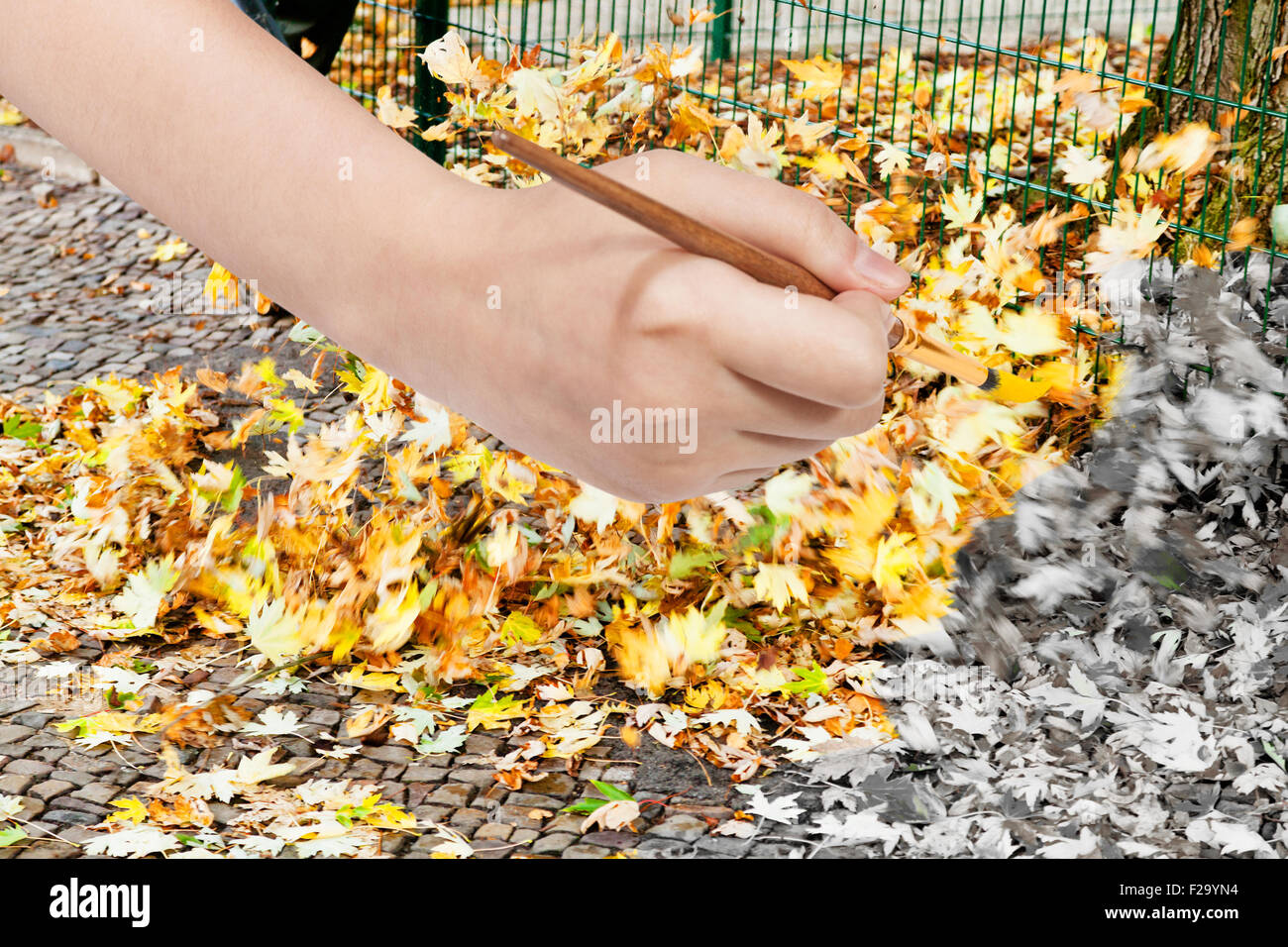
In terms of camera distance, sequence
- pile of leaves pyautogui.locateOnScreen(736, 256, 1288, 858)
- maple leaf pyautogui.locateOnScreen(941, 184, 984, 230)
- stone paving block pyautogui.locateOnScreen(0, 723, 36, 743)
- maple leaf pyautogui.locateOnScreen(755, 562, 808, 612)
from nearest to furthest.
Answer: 1. pile of leaves pyautogui.locateOnScreen(736, 256, 1288, 858)
2. stone paving block pyautogui.locateOnScreen(0, 723, 36, 743)
3. maple leaf pyautogui.locateOnScreen(755, 562, 808, 612)
4. maple leaf pyautogui.locateOnScreen(941, 184, 984, 230)

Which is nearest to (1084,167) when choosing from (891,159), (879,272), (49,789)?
(891,159)

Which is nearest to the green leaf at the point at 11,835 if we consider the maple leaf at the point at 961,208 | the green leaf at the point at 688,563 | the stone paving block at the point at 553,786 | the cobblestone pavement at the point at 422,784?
the cobblestone pavement at the point at 422,784

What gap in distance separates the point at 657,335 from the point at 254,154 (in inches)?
16.9

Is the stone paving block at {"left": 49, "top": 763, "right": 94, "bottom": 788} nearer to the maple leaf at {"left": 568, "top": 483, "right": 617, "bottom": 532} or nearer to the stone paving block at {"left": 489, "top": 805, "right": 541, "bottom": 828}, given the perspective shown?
the stone paving block at {"left": 489, "top": 805, "right": 541, "bottom": 828}

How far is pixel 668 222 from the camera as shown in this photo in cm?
102

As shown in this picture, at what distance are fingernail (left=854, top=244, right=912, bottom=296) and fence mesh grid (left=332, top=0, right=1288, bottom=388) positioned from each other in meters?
2.05

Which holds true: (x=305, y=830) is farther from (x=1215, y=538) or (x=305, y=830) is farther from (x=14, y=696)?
(x=1215, y=538)

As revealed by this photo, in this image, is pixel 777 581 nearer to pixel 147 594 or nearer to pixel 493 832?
pixel 493 832

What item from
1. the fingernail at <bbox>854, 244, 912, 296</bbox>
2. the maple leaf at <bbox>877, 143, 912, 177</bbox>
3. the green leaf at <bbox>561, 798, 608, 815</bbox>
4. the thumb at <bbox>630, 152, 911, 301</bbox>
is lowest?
the green leaf at <bbox>561, 798, 608, 815</bbox>

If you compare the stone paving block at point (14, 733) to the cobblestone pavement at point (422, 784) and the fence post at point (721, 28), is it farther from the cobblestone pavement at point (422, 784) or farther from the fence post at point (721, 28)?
the fence post at point (721, 28)

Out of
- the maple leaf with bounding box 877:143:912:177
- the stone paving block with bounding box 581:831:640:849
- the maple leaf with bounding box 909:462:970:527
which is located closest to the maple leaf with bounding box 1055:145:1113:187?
the maple leaf with bounding box 877:143:912:177

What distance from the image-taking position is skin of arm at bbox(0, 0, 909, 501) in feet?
3.43

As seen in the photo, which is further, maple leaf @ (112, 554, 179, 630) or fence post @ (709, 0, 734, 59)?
fence post @ (709, 0, 734, 59)

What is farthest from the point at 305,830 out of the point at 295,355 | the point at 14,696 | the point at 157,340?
the point at 157,340
